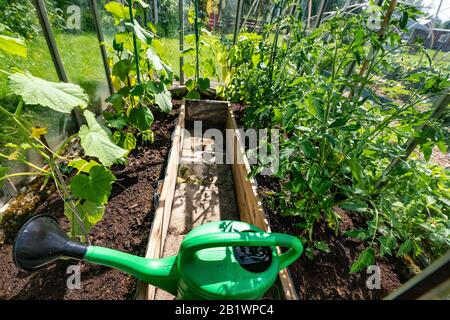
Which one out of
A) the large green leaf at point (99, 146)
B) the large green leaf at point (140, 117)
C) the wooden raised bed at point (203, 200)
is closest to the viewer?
the large green leaf at point (99, 146)

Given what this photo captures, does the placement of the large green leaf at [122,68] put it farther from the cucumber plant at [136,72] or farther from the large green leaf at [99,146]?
the large green leaf at [99,146]

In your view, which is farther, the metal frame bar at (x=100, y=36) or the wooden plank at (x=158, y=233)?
the metal frame bar at (x=100, y=36)

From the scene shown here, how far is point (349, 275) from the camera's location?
2.89ft

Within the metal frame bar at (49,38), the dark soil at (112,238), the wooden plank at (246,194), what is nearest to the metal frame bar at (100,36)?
the metal frame bar at (49,38)

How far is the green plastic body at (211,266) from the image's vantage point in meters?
0.52

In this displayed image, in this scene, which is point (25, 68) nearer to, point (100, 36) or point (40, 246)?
point (100, 36)

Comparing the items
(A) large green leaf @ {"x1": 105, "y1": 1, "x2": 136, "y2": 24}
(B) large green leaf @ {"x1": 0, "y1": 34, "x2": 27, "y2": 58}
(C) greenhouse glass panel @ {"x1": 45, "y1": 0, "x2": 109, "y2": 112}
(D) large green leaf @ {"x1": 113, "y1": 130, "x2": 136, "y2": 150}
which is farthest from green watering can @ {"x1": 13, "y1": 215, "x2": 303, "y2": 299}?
(C) greenhouse glass panel @ {"x1": 45, "y1": 0, "x2": 109, "y2": 112}

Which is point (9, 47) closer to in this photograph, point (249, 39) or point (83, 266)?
point (83, 266)

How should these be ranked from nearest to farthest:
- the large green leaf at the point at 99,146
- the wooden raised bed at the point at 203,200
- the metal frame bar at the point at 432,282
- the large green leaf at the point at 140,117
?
the metal frame bar at the point at 432,282 < the large green leaf at the point at 99,146 < the wooden raised bed at the point at 203,200 < the large green leaf at the point at 140,117

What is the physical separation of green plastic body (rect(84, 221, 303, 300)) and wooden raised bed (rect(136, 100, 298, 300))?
211 millimetres

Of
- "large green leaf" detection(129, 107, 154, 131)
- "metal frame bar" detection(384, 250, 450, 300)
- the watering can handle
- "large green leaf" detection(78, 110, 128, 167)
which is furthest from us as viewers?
"large green leaf" detection(129, 107, 154, 131)

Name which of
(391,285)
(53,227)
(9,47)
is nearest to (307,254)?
(391,285)

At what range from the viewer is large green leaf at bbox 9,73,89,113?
544mm

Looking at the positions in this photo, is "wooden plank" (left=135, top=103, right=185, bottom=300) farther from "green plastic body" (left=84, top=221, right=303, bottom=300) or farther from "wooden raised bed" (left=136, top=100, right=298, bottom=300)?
"green plastic body" (left=84, top=221, right=303, bottom=300)
